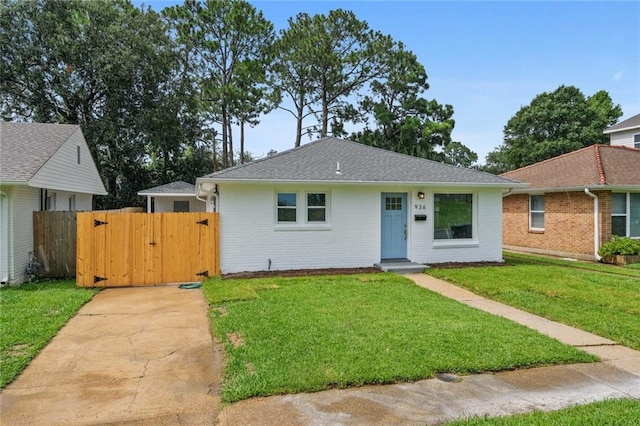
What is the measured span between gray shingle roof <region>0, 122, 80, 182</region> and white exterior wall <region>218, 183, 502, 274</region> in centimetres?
483

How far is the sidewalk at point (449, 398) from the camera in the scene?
3.46m

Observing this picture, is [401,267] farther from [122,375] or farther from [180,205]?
[180,205]

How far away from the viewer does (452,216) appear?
12359 mm

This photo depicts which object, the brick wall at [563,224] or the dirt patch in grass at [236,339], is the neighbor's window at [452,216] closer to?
the brick wall at [563,224]

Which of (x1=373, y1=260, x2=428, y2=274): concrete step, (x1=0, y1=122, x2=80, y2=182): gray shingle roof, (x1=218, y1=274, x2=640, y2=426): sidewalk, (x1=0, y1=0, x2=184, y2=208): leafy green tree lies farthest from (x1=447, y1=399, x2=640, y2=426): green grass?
(x1=0, y1=0, x2=184, y2=208): leafy green tree

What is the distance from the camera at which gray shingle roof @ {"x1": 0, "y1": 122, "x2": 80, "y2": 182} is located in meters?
9.94

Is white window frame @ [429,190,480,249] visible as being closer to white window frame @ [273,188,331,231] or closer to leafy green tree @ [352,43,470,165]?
white window frame @ [273,188,331,231]

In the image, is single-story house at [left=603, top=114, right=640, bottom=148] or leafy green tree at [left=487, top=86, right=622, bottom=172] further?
leafy green tree at [left=487, top=86, right=622, bottom=172]

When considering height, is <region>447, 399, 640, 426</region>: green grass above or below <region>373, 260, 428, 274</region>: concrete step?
below

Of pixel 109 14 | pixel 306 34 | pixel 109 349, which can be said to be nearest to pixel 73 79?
pixel 109 14

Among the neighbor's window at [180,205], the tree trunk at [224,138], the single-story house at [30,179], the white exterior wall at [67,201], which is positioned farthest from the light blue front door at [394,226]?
the tree trunk at [224,138]

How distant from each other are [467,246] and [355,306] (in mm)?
6585

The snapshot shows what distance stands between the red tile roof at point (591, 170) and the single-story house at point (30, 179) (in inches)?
620

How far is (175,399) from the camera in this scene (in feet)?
12.7
